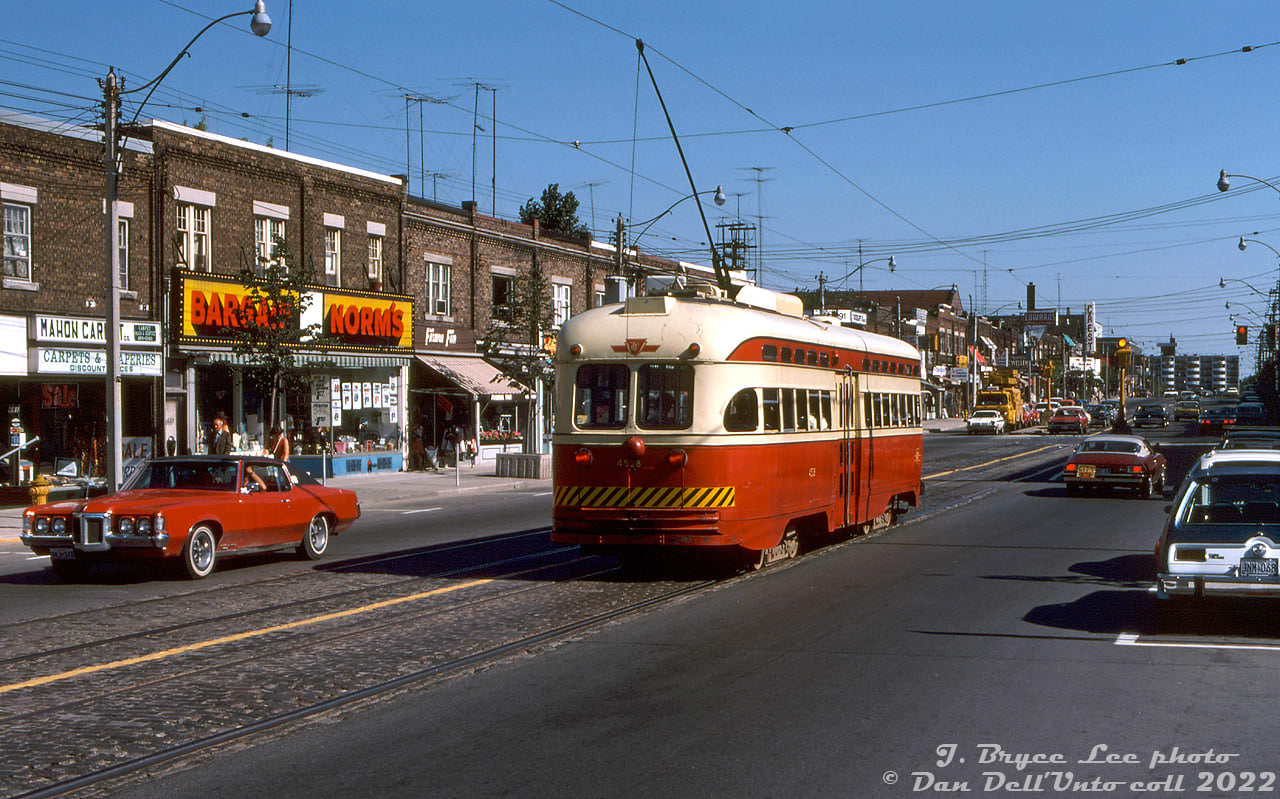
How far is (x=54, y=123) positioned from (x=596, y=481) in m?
19.2

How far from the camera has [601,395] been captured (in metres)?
14.7

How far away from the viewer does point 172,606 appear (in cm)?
1266

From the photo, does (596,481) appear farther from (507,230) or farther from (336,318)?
(507,230)

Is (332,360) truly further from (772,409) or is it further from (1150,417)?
(1150,417)

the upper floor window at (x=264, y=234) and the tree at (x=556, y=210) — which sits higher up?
the tree at (x=556, y=210)

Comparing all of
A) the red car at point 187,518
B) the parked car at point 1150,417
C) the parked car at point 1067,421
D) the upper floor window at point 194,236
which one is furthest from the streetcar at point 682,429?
the parked car at point 1150,417

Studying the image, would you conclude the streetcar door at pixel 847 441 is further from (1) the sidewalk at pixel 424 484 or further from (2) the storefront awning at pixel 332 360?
(2) the storefront awning at pixel 332 360

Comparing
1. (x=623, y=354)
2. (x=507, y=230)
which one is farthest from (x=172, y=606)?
(x=507, y=230)

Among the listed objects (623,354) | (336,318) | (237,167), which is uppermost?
(237,167)

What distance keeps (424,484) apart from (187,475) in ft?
57.1

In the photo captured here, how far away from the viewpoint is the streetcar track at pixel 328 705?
656 centimetres

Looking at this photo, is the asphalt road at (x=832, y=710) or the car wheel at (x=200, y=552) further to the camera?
the car wheel at (x=200, y=552)

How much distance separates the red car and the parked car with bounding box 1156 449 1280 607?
10250mm

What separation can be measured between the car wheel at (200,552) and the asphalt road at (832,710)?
232 inches
